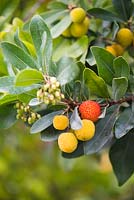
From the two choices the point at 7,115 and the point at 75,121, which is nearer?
the point at 75,121

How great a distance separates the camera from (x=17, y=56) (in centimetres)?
103

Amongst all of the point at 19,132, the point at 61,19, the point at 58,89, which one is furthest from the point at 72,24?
the point at 19,132

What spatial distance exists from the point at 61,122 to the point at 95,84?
0.38 feet

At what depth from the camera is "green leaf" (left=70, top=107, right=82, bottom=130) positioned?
3.14ft

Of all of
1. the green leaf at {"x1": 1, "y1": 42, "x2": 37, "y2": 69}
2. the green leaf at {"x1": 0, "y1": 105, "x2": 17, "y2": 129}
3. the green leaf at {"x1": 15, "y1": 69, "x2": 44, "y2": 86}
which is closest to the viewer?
the green leaf at {"x1": 15, "y1": 69, "x2": 44, "y2": 86}

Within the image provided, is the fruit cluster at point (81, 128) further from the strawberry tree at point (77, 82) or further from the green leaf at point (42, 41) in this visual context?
the green leaf at point (42, 41)

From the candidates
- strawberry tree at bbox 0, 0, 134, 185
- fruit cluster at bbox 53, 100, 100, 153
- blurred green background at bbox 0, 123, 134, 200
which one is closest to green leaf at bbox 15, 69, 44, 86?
strawberry tree at bbox 0, 0, 134, 185

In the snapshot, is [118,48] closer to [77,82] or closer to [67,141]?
[77,82]

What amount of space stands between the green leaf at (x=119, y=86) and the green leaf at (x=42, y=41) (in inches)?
5.5

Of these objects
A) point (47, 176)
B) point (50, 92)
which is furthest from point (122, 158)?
point (47, 176)

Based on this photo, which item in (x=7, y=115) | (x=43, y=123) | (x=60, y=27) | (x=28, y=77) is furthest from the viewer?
(x=60, y=27)

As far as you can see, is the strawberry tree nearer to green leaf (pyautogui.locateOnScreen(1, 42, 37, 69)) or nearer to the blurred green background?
green leaf (pyautogui.locateOnScreen(1, 42, 37, 69))

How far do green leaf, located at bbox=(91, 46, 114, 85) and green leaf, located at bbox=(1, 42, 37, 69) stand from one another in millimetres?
130

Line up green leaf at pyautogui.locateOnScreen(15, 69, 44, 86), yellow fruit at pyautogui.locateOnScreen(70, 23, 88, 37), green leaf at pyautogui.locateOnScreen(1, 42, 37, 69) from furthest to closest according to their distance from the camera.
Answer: yellow fruit at pyautogui.locateOnScreen(70, 23, 88, 37) < green leaf at pyautogui.locateOnScreen(1, 42, 37, 69) < green leaf at pyautogui.locateOnScreen(15, 69, 44, 86)
